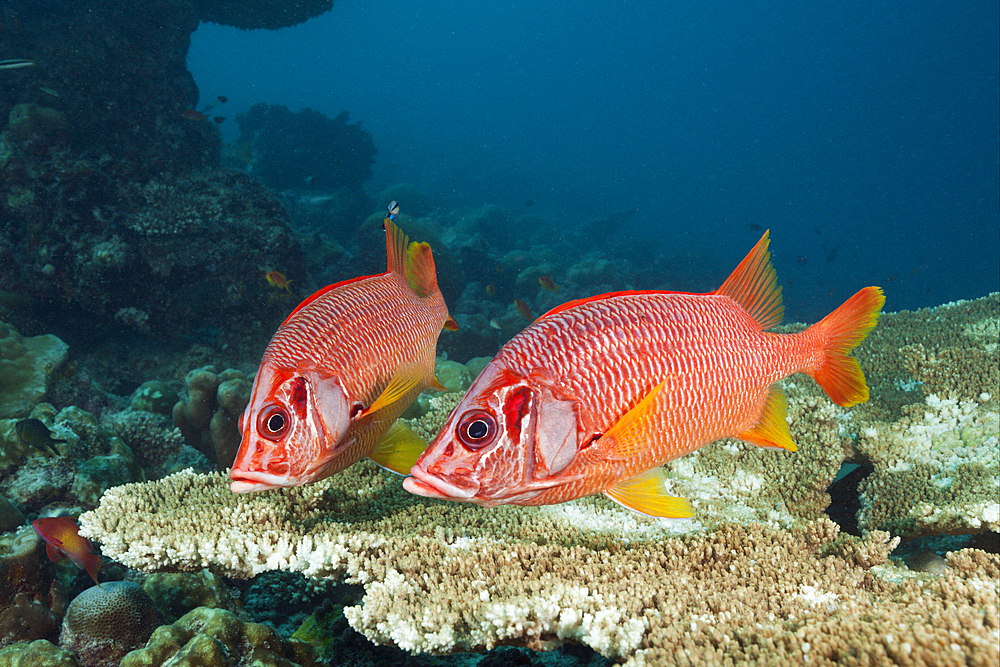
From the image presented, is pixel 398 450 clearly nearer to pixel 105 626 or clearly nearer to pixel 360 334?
pixel 360 334

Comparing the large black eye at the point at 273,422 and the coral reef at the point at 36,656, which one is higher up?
the large black eye at the point at 273,422

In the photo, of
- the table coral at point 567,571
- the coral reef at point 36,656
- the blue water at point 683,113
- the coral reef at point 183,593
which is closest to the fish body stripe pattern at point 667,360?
the table coral at point 567,571

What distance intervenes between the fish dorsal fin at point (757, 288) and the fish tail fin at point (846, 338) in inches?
8.7

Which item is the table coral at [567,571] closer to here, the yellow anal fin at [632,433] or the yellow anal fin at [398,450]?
the yellow anal fin at [398,450]

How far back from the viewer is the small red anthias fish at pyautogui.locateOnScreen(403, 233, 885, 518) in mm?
1520

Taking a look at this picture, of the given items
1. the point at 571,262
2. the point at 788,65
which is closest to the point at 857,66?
the point at 788,65

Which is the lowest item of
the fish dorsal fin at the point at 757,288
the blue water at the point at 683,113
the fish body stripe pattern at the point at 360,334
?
the fish body stripe pattern at the point at 360,334

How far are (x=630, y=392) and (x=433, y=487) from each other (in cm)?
79

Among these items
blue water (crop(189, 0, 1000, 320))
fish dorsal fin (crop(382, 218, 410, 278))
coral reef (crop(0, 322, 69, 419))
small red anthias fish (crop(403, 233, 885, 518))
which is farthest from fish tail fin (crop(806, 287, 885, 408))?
blue water (crop(189, 0, 1000, 320))

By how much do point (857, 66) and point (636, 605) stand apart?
14726 cm

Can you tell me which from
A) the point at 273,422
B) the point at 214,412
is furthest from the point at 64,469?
the point at 273,422

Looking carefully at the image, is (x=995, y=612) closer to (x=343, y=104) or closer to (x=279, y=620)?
(x=279, y=620)

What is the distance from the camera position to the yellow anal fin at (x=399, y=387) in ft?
6.52

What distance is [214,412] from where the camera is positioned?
5.46 meters
